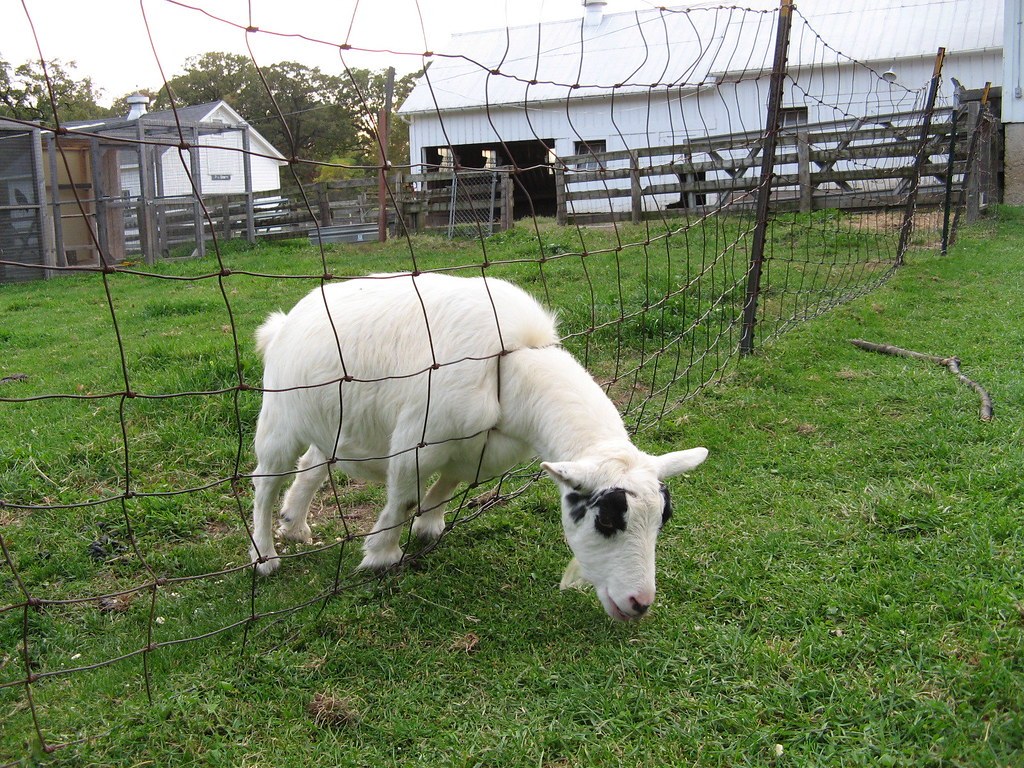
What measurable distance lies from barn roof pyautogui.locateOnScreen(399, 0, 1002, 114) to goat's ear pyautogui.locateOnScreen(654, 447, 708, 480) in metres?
19.0

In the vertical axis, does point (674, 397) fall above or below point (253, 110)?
below

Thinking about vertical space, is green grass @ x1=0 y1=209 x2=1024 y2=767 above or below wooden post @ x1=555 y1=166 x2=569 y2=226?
below

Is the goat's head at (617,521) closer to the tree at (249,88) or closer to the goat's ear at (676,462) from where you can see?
the goat's ear at (676,462)

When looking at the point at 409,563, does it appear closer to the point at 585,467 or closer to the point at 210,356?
the point at 585,467

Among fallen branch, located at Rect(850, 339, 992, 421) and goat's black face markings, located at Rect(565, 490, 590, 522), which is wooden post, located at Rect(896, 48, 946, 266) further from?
goat's black face markings, located at Rect(565, 490, 590, 522)

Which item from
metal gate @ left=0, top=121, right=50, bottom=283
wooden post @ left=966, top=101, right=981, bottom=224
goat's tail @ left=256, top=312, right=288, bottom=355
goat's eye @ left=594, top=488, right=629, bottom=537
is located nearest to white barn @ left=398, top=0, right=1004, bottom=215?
wooden post @ left=966, top=101, right=981, bottom=224

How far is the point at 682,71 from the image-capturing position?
2469cm

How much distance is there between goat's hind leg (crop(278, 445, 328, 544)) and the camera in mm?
4586

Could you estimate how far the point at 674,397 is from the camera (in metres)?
6.24

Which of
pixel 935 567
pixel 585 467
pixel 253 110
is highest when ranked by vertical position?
pixel 253 110

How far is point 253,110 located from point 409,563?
35.3 m

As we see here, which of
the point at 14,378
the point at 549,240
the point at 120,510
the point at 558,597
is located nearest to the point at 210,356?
the point at 14,378

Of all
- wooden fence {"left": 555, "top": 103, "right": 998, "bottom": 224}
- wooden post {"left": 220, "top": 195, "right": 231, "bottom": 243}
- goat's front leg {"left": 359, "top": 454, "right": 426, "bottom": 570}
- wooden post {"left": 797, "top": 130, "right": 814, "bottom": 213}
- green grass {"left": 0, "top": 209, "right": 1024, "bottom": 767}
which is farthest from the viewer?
wooden post {"left": 220, "top": 195, "right": 231, "bottom": 243}

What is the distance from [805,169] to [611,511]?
44.2 feet
